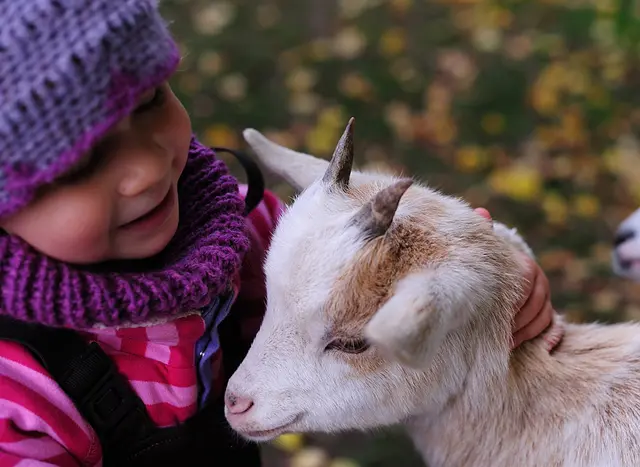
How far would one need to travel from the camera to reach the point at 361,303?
1578 mm

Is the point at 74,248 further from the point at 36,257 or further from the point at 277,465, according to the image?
the point at 277,465

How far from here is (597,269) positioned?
387 centimetres

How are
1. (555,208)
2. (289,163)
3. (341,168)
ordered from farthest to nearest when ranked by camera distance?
(555,208)
(289,163)
(341,168)

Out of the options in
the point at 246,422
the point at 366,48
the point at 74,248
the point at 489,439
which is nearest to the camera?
the point at 74,248

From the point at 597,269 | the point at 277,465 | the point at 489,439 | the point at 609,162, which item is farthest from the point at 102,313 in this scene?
the point at 609,162

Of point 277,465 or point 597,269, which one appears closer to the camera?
point 277,465

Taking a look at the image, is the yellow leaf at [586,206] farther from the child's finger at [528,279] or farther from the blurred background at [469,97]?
the child's finger at [528,279]

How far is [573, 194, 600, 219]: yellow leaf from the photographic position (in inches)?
160

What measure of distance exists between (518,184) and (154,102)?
2.97 metres

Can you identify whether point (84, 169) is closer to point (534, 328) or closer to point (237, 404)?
point (237, 404)

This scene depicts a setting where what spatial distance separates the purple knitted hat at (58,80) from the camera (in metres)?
1.26

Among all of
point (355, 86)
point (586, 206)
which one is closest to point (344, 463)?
point (586, 206)

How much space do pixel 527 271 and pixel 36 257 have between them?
1.21m

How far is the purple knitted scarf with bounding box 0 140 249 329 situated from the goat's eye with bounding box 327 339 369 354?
0.97ft
